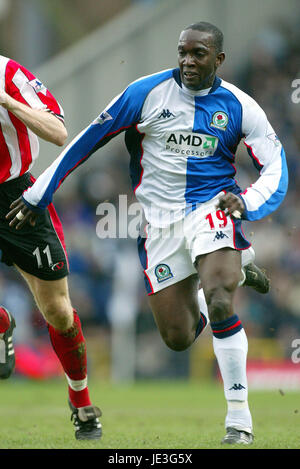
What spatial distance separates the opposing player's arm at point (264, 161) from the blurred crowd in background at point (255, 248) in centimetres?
747

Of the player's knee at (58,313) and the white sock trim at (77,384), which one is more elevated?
the player's knee at (58,313)

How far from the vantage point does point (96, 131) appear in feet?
21.1

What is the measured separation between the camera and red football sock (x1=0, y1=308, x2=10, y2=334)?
6877mm

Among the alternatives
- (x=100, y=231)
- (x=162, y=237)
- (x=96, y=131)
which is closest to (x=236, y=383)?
(x=162, y=237)

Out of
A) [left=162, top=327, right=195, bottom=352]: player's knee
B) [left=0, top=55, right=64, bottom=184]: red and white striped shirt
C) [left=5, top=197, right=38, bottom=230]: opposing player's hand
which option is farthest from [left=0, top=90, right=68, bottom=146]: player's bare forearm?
[left=162, top=327, right=195, bottom=352]: player's knee

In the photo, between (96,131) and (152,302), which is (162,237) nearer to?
(152,302)

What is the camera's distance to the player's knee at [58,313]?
651 centimetres

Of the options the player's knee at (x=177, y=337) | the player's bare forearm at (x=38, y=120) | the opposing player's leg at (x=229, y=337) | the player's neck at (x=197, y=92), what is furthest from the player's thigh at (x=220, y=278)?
the player's bare forearm at (x=38, y=120)

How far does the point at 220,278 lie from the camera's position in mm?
5988

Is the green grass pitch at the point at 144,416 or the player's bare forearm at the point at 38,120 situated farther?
the green grass pitch at the point at 144,416

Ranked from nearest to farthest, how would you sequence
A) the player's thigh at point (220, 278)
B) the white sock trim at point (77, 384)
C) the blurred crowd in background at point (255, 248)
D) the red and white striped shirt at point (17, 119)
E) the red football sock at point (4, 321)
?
1. the player's thigh at point (220, 278)
2. the red and white striped shirt at point (17, 119)
3. the white sock trim at point (77, 384)
4. the red football sock at point (4, 321)
5. the blurred crowd in background at point (255, 248)

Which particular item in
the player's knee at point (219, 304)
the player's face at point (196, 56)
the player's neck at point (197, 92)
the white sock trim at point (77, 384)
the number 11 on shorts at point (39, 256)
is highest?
the player's face at point (196, 56)

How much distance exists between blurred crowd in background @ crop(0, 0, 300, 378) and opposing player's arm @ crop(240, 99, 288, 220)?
7468mm

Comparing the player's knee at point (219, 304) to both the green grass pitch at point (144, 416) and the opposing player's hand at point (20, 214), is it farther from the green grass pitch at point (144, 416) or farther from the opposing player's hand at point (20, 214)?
the opposing player's hand at point (20, 214)
